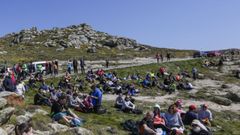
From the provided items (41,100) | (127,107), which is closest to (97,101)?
(127,107)

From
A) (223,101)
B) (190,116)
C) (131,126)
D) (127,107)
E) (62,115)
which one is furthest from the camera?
(223,101)

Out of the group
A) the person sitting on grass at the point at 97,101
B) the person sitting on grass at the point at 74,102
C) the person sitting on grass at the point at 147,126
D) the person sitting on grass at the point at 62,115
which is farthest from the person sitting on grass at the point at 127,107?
Result: the person sitting on grass at the point at 147,126

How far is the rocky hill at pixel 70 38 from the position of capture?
147 m

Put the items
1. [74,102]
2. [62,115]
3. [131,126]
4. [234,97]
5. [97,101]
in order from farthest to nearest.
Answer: [234,97] < [74,102] < [97,101] < [131,126] < [62,115]

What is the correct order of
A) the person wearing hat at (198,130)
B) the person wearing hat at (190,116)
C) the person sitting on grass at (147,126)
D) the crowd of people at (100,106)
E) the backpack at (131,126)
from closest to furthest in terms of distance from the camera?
1. the person sitting on grass at (147,126)
2. the person wearing hat at (198,130)
3. the crowd of people at (100,106)
4. the backpack at (131,126)
5. the person wearing hat at (190,116)

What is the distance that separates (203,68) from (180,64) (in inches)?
179

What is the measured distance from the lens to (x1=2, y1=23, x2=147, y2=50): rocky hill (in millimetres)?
147375

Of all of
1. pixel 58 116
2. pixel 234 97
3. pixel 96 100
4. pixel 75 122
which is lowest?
→ pixel 234 97

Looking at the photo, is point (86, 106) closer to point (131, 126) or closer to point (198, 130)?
point (131, 126)

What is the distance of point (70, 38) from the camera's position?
15188 centimetres

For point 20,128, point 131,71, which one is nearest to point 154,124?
point 20,128

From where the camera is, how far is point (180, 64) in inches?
3270

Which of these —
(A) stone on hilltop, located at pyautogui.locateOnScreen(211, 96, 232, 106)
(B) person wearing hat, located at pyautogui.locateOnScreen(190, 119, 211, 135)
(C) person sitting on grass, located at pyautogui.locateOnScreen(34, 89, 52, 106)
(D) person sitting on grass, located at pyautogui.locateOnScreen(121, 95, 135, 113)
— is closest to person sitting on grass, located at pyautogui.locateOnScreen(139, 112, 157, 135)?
(B) person wearing hat, located at pyautogui.locateOnScreen(190, 119, 211, 135)

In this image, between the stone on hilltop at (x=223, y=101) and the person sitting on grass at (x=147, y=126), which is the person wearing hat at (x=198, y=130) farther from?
the stone on hilltop at (x=223, y=101)
